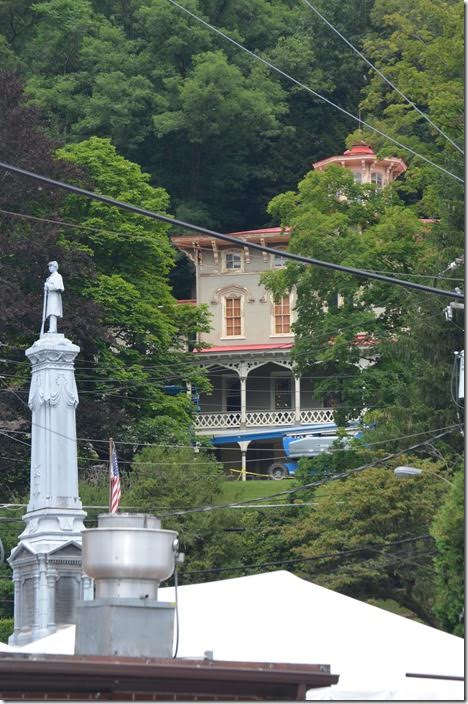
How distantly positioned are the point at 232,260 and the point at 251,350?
4835 millimetres

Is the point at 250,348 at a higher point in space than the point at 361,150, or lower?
lower

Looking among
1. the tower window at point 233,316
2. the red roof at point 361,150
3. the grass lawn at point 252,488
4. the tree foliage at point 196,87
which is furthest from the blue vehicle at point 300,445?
the tree foliage at point 196,87

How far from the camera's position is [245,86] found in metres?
86.4

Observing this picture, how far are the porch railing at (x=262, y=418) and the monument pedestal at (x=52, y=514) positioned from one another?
36142 millimetres

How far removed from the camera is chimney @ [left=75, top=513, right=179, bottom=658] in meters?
18.6

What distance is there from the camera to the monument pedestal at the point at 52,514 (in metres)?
39.6

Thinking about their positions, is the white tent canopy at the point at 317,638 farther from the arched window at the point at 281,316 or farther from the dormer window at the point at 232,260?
the dormer window at the point at 232,260

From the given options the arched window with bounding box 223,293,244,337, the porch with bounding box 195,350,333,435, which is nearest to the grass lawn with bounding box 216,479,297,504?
the porch with bounding box 195,350,333,435

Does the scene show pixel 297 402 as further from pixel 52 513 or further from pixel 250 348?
pixel 52 513

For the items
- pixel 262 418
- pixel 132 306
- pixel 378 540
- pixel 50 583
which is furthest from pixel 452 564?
pixel 262 418

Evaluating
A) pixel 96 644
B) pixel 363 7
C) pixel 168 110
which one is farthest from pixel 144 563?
pixel 363 7

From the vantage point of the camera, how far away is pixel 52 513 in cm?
3962

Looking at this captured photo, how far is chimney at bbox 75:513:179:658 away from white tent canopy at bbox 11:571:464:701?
5.51ft

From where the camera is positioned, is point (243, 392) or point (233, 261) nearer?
point (243, 392)
